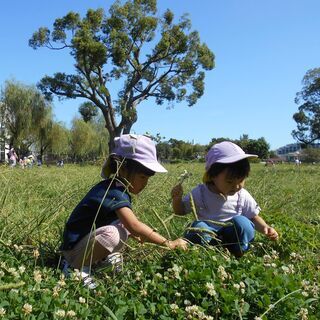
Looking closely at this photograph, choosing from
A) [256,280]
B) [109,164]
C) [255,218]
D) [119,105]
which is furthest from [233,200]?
[119,105]

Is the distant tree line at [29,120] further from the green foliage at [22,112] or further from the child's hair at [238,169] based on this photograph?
the child's hair at [238,169]

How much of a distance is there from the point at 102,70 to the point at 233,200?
32.0 m

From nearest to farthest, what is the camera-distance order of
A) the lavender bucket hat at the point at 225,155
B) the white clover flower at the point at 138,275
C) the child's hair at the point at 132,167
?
the white clover flower at the point at 138,275
the child's hair at the point at 132,167
the lavender bucket hat at the point at 225,155

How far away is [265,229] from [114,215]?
1.17 m

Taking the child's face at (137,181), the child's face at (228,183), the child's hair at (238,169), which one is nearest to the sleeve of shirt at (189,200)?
the child's face at (228,183)

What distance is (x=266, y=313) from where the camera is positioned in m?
1.75

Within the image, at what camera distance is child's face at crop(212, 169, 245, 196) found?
3180 millimetres

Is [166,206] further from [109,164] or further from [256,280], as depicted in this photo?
[256,280]

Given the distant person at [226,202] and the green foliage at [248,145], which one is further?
the green foliage at [248,145]

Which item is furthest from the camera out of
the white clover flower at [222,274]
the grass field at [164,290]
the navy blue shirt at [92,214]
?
the navy blue shirt at [92,214]

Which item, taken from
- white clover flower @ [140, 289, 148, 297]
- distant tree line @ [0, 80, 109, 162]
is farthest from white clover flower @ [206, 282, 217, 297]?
distant tree line @ [0, 80, 109, 162]

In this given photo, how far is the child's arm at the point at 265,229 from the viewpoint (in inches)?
126

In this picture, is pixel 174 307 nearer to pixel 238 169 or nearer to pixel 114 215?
pixel 114 215

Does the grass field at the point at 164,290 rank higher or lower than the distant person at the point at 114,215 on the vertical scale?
lower
